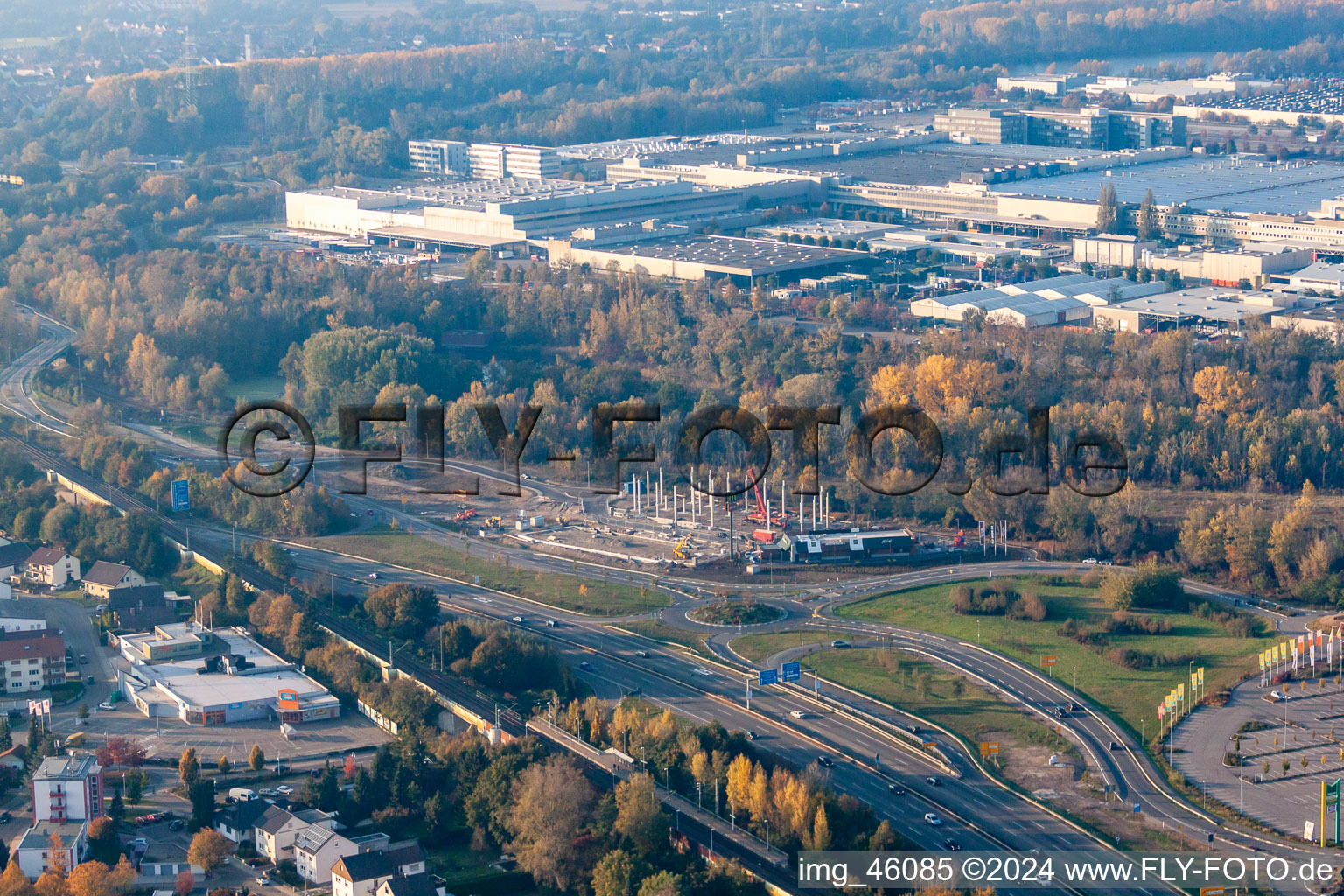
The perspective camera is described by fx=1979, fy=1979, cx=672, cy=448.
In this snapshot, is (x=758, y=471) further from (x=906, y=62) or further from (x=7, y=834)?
(x=906, y=62)

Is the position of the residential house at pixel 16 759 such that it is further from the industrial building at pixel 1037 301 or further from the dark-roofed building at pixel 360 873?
the industrial building at pixel 1037 301

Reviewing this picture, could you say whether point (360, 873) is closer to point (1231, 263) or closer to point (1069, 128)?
point (1231, 263)

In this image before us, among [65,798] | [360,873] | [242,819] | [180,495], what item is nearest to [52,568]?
[180,495]

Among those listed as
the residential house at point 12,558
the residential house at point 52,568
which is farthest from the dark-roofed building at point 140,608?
the residential house at point 12,558

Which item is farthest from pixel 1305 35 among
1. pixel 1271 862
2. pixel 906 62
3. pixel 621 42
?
pixel 1271 862

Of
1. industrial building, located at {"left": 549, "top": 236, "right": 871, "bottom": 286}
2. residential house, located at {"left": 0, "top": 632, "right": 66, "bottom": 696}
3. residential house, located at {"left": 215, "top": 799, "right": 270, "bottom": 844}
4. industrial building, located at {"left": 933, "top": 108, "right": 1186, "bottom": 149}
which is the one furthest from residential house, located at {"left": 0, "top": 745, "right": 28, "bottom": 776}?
industrial building, located at {"left": 933, "top": 108, "right": 1186, "bottom": 149}

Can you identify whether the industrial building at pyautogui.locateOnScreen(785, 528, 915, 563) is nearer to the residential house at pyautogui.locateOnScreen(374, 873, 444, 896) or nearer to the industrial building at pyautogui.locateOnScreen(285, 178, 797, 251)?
the residential house at pyautogui.locateOnScreen(374, 873, 444, 896)
